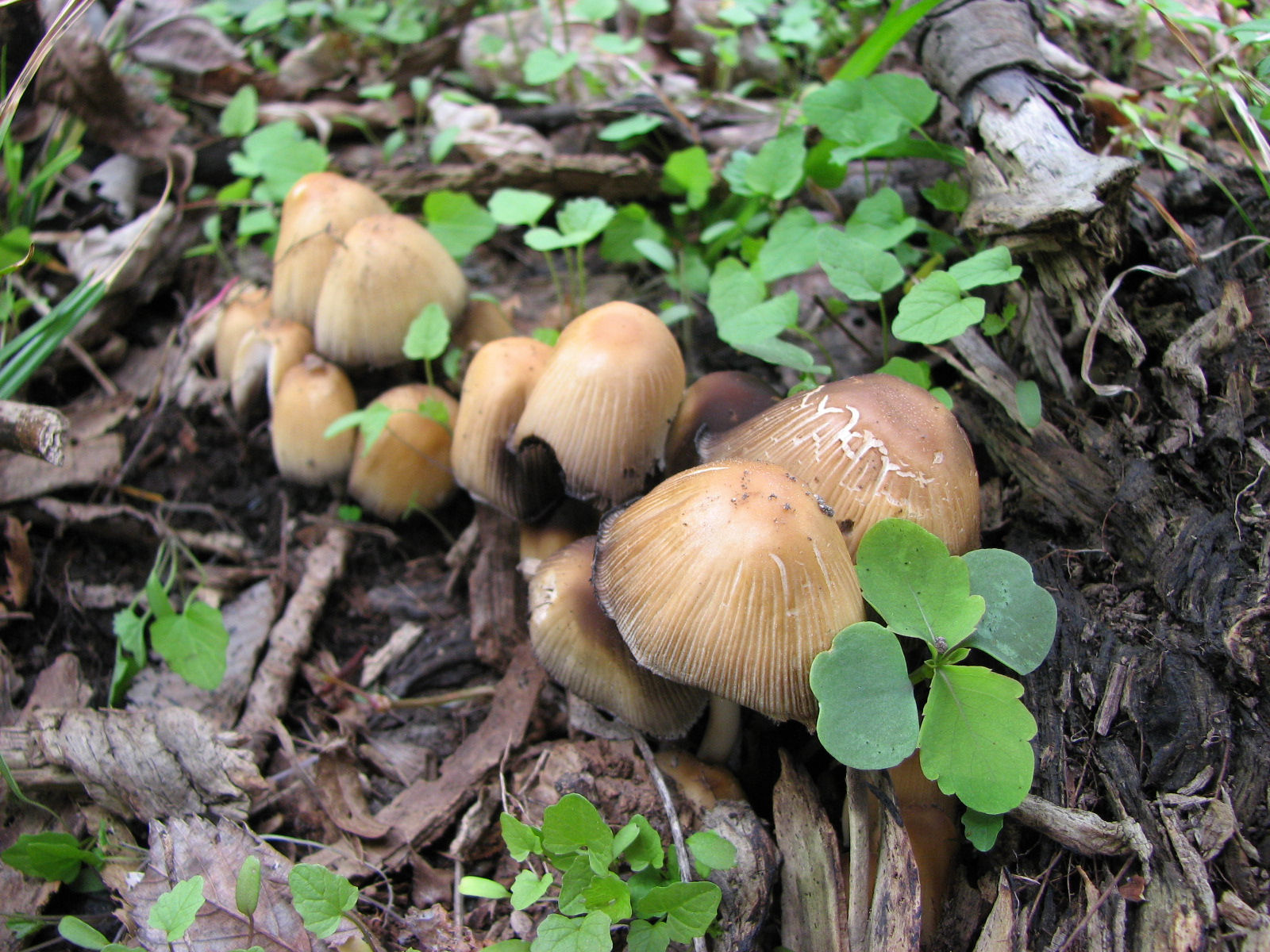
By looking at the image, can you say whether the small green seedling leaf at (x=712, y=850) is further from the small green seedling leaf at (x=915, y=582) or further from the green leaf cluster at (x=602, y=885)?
the small green seedling leaf at (x=915, y=582)

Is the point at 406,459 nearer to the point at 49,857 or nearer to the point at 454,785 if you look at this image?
the point at 454,785

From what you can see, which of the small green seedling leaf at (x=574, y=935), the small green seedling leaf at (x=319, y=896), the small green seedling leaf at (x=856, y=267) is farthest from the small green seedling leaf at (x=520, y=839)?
the small green seedling leaf at (x=856, y=267)

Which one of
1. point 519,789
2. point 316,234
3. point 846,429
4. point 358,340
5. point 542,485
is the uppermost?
point 316,234

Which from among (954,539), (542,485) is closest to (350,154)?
(542,485)

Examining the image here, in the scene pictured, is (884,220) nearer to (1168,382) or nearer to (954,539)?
(1168,382)

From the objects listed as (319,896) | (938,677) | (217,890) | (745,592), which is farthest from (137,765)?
(938,677)

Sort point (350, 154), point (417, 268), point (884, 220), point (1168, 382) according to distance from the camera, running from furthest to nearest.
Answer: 1. point (350, 154)
2. point (417, 268)
3. point (884, 220)
4. point (1168, 382)

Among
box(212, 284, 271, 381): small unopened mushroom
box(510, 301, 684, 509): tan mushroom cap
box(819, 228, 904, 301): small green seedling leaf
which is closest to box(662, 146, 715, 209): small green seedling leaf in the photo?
box(819, 228, 904, 301): small green seedling leaf
